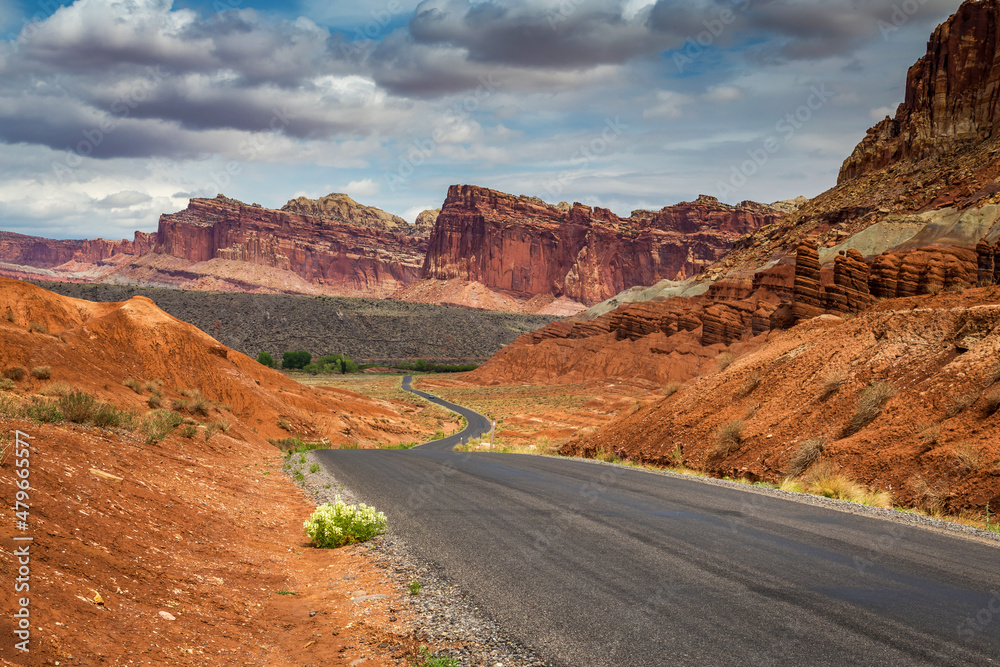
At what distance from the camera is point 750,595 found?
6.50 metres

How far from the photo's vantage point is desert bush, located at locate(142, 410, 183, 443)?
1541 centimetres

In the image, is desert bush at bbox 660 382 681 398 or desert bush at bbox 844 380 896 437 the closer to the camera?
desert bush at bbox 844 380 896 437

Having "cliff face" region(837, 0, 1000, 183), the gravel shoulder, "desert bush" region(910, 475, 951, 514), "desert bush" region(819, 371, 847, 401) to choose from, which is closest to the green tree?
"cliff face" region(837, 0, 1000, 183)

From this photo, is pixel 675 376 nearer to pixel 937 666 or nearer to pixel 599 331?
pixel 599 331

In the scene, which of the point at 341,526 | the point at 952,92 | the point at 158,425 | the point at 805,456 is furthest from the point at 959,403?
the point at 952,92

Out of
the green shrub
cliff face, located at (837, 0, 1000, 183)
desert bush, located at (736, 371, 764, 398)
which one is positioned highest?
cliff face, located at (837, 0, 1000, 183)

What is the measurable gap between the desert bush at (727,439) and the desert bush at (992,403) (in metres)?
6.59

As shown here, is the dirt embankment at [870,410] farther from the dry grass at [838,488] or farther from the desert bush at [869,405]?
the dry grass at [838,488]

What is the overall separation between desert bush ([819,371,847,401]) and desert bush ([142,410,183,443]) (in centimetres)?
1800

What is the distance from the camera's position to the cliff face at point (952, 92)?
86938 millimetres

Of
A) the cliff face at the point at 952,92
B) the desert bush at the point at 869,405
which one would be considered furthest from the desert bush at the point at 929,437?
the cliff face at the point at 952,92

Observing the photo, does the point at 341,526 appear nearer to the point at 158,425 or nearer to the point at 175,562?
the point at 175,562

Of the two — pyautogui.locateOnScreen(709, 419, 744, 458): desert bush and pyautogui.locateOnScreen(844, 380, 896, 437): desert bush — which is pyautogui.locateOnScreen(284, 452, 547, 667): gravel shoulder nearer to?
pyautogui.locateOnScreen(709, 419, 744, 458): desert bush

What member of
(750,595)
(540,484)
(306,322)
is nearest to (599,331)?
A: (306,322)
